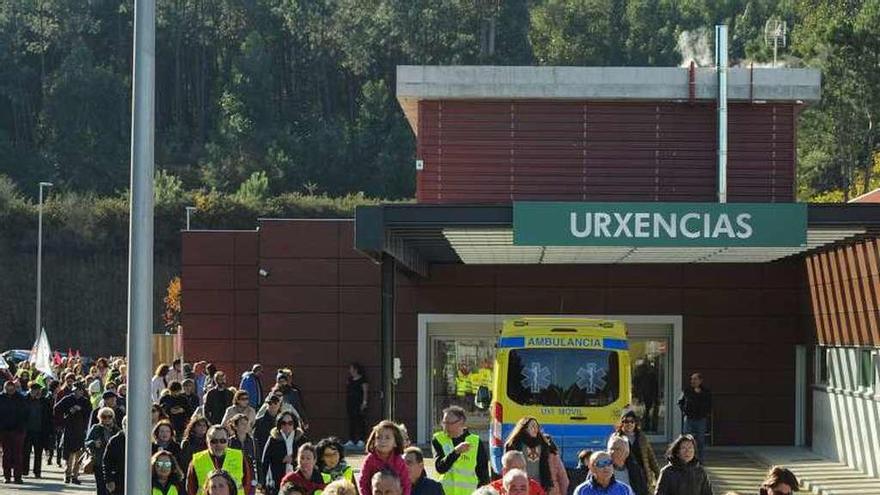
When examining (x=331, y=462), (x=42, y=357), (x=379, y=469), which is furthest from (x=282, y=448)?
(x=42, y=357)

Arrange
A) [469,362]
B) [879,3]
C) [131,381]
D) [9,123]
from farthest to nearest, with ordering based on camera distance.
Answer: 1. [9,123]
2. [879,3]
3. [469,362]
4. [131,381]

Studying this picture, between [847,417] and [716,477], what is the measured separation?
3127 millimetres

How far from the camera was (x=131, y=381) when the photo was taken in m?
12.8

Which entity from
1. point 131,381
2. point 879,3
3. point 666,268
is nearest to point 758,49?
point 879,3

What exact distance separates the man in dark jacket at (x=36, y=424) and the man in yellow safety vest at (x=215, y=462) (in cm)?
1276

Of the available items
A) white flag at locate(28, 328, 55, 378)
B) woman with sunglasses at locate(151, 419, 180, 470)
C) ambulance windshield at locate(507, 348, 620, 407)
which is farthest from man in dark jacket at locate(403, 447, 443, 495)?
white flag at locate(28, 328, 55, 378)

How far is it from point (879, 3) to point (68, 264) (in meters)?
42.6

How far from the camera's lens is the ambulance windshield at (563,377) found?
23.0 metres

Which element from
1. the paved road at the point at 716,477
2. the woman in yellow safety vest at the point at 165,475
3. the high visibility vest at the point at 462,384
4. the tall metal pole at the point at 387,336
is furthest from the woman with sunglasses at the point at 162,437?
the high visibility vest at the point at 462,384

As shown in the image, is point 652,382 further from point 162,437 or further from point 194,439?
point 162,437

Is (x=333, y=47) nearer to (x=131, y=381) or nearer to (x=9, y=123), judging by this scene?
(x=9, y=123)

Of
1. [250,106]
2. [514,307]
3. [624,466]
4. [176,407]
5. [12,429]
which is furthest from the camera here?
[250,106]

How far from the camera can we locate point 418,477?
1306cm

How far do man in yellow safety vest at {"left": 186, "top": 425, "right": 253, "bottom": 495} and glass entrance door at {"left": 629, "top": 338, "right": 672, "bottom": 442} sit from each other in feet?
62.8
